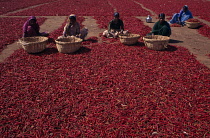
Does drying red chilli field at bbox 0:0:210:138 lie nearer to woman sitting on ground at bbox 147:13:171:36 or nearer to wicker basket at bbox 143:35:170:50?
wicker basket at bbox 143:35:170:50

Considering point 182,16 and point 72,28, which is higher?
point 182,16

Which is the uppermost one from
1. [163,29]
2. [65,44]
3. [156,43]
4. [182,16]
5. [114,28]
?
[182,16]

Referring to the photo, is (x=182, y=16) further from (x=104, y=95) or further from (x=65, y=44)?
(x=104, y=95)

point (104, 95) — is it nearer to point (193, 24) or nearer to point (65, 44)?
point (65, 44)

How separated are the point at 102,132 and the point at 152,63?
3111 millimetres

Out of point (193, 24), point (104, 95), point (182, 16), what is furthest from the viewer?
point (182, 16)

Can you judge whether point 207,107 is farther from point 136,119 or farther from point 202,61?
point 202,61

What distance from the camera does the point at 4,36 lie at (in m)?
8.19

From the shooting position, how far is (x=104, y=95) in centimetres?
366

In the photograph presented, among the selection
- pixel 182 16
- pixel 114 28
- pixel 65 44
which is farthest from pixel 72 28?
pixel 182 16

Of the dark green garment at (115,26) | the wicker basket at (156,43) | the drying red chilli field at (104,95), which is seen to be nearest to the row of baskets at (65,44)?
the wicker basket at (156,43)

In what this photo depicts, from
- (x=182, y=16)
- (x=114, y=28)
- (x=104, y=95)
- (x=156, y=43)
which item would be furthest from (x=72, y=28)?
(x=182, y=16)

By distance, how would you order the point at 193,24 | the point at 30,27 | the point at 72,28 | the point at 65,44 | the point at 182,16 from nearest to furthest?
the point at 65,44 → the point at 30,27 → the point at 72,28 → the point at 193,24 → the point at 182,16

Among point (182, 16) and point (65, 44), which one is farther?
point (182, 16)
